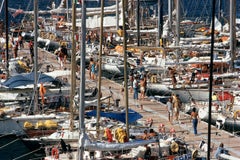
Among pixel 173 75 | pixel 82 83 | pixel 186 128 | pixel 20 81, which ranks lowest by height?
pixel 186 128

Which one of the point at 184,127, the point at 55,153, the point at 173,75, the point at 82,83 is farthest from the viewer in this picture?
the point at 173,75

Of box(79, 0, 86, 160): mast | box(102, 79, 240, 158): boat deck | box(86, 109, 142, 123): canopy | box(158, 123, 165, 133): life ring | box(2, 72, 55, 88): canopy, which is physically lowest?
box(102, 79, 240, 158): boat deck

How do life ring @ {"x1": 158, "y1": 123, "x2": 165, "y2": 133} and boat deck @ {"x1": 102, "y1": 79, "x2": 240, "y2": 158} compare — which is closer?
boat deck @ {"x1": 102, "y1": 79, "x2": 240, "y2": 158}

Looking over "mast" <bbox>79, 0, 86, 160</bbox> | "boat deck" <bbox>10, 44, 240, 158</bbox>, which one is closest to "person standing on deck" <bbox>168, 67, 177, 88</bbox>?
"boat deck" <bbox>10, 44, 240, 158</bbox>

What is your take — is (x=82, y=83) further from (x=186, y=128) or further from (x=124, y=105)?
(x=124, y=105)

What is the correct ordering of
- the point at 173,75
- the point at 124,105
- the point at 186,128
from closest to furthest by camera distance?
the point at 186,128
the point at 124,105
the point at 173,75

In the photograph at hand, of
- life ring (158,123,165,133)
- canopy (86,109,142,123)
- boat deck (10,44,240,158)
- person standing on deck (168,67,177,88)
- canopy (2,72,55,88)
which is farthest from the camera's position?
person standing on deck (168,67,177,88)

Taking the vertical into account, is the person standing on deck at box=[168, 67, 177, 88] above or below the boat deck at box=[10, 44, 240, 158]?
above

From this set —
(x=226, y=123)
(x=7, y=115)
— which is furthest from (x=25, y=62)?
(x=226, y=123)

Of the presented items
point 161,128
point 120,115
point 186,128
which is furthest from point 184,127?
point 120,115

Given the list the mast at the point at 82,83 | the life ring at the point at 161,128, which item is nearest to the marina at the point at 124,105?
the mast at the point at 82,83

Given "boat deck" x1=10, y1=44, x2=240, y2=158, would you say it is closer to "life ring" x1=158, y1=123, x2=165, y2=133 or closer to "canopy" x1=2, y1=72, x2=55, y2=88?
"life ring" x1=158, y1=123, x2=165, y2=133

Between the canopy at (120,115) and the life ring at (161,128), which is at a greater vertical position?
the canopy at (120,115)

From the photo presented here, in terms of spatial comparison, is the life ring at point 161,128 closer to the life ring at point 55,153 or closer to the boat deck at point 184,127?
the boat deck at point 184,127
